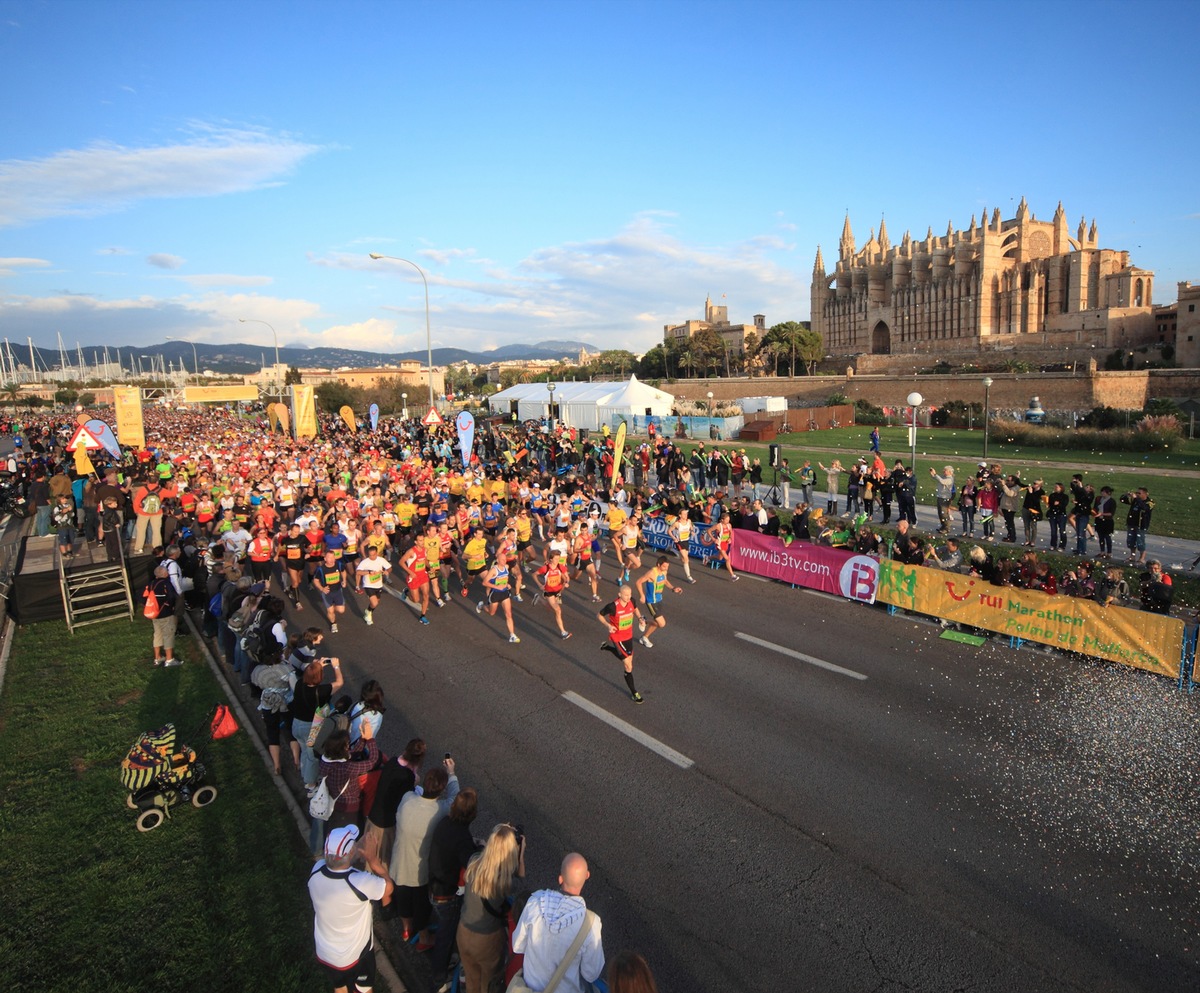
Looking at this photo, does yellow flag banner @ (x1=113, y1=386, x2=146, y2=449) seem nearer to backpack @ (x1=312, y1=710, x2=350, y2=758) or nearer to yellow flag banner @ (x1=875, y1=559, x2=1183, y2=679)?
backpack @ (x1=312, y1=710, x2=350, y2=758)

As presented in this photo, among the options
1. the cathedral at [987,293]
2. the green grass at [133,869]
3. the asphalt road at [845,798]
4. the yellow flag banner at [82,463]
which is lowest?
the asphalt road at [845,798]

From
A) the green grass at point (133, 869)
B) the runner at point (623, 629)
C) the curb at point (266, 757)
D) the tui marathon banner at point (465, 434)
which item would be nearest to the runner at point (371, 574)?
the curb at point (266, 757)

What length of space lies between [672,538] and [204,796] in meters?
11.7

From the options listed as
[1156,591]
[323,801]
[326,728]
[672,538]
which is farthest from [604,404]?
[323,801]

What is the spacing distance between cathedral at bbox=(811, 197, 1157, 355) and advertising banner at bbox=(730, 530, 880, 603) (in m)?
69.7

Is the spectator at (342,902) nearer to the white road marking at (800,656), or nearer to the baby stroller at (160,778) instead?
the baby stroller at (160,778)

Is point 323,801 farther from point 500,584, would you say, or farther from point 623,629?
point 500,584

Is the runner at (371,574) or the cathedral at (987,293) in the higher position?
the cathedral at (987,293)

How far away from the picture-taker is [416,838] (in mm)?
4781

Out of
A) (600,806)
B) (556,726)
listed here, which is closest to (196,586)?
(556,726)

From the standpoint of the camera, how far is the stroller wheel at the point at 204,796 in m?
7.01

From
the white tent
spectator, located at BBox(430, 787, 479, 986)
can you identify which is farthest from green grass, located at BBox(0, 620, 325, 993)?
the white tent

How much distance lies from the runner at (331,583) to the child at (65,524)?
6316 millimetres

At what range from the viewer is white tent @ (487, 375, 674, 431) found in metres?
44.2
